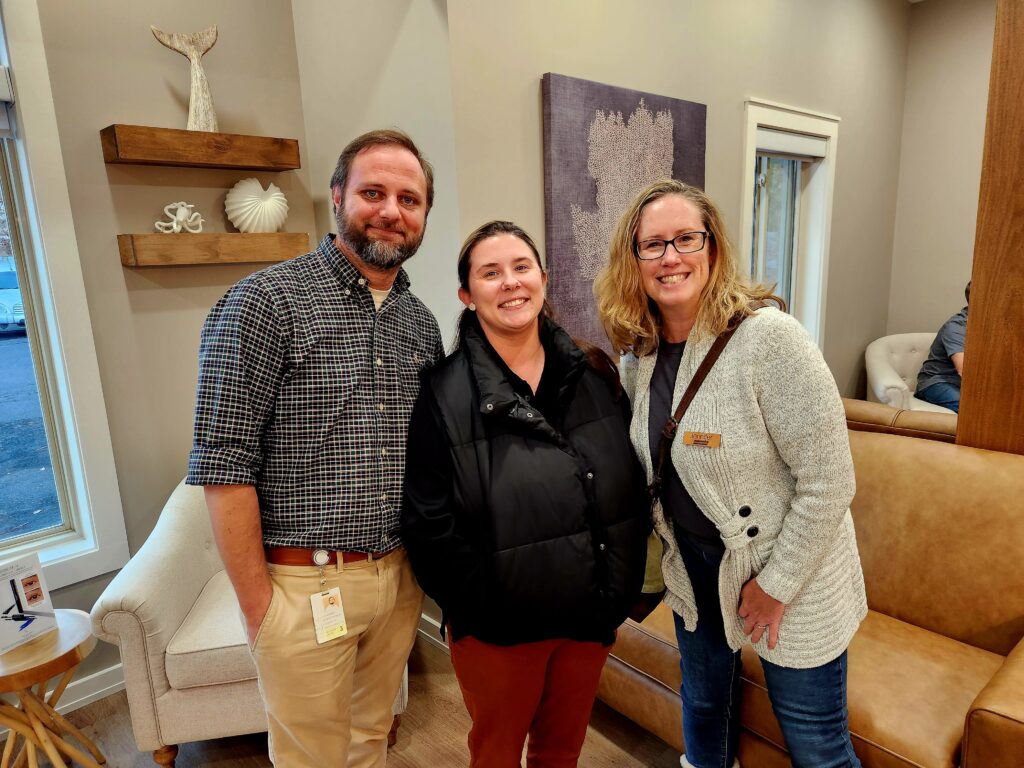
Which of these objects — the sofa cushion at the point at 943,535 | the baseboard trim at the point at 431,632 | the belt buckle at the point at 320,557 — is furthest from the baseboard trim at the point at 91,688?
the sofa cushion at the point at 943,535

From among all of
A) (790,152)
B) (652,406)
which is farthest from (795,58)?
(652,406)

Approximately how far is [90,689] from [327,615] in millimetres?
1581

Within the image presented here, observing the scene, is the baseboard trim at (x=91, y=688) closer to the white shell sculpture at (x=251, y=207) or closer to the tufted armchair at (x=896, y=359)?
the white shell sculpture at (x=251, y=207)

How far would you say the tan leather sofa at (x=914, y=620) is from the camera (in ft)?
4.78

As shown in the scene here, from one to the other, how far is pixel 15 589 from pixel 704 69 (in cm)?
316

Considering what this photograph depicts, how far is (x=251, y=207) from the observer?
7.90 feet

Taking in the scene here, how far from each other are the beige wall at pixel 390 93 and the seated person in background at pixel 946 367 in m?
2.80

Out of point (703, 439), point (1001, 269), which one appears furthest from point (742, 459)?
point (1001, 269)

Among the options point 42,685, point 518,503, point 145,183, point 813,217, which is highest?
point 145,183

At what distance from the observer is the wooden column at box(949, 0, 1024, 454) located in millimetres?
1668

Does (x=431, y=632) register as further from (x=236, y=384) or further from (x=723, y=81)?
(x=723, y=81)

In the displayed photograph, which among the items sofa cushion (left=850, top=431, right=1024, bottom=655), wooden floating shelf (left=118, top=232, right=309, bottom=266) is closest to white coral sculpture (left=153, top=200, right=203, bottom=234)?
wooden floating shelf (left=118, top=232, right=309, bottom=266)

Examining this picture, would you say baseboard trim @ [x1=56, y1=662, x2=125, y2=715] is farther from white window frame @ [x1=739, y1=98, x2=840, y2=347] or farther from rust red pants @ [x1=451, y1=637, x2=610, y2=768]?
white window frame @ [x1=739, y1=98, x2=840, y2=347]

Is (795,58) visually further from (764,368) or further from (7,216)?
(7,216)
